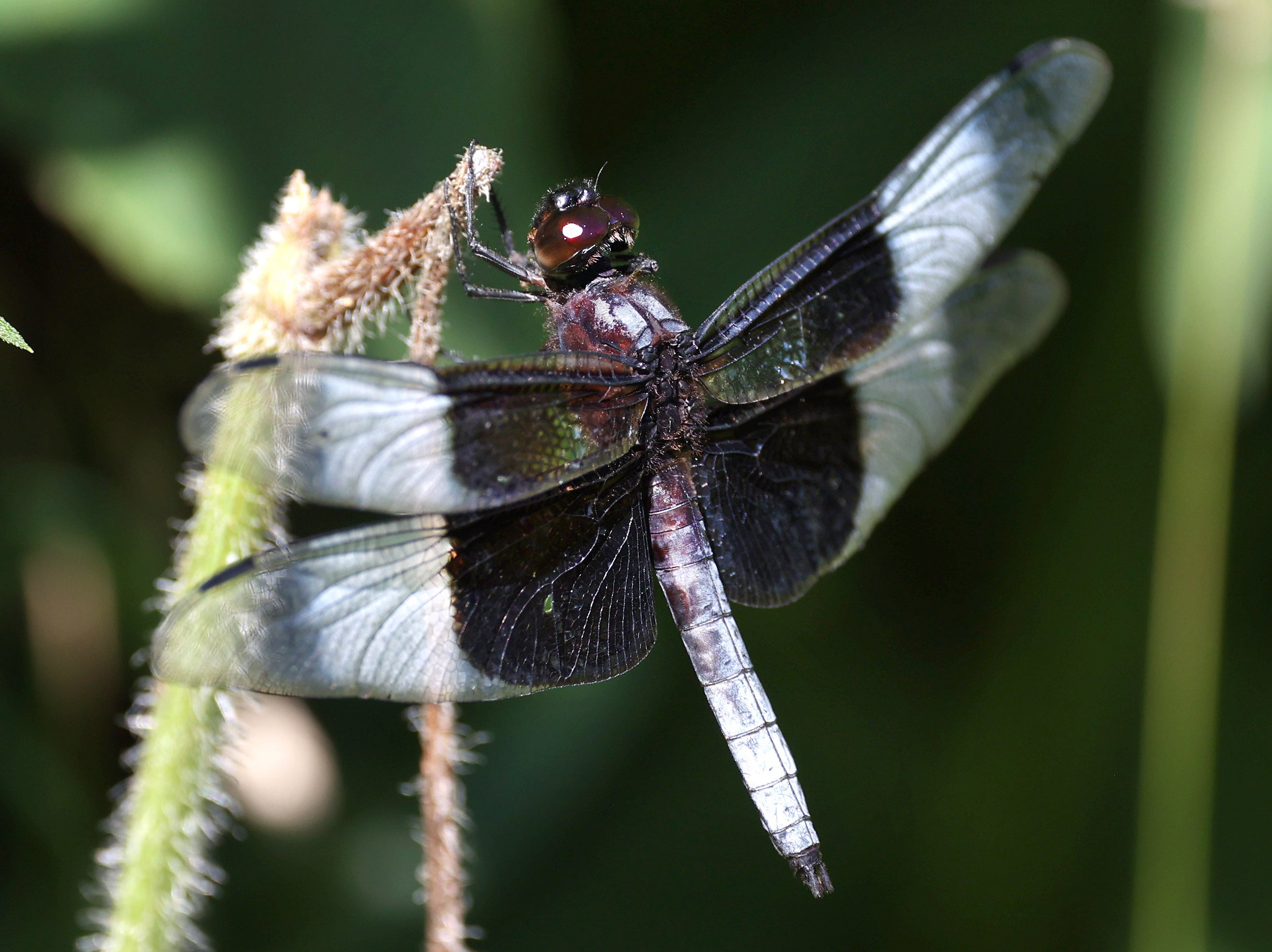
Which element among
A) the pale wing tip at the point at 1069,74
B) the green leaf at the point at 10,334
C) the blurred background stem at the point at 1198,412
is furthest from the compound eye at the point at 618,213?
the blurred background stem at the point at 1198,412

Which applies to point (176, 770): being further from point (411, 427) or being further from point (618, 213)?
point (618, 213)

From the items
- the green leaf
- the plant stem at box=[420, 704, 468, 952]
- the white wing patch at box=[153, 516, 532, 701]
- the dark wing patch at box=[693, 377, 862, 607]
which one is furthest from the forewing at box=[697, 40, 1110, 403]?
the green leaf

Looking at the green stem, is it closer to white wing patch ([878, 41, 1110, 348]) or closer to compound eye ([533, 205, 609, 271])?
compound eye ([533, 205, 609, 271])

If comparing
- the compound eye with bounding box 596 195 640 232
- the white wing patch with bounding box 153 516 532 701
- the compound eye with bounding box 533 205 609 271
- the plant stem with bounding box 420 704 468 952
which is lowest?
the plant stem with bounding box 420 704 468 952

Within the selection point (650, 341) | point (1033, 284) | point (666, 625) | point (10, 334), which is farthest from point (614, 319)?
point (666, 625)

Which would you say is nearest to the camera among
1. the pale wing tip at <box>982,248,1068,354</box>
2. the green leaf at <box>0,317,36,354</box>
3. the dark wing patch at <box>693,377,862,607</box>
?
the green leaf at <box>0,317,36,354</box>

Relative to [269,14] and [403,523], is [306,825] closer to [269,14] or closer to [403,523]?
[403,523]
